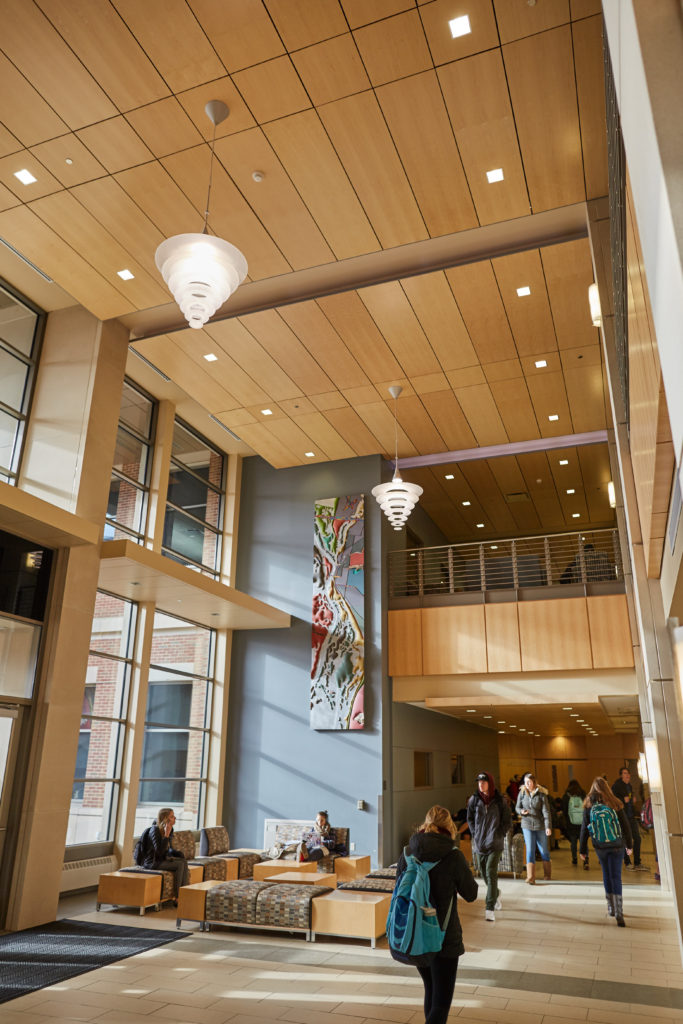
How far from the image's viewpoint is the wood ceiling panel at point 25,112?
587 centimetres

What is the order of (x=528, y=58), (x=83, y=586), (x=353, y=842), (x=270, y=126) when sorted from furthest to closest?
1. (x=353, y=842)
2. (x=83, y=586)
3. (x=270, y=126)
4. (x=528, y=58)

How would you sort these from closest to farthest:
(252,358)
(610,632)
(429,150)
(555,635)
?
(429,150), (252,358), (610,632), (555,635)

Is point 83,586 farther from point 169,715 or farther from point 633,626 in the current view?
point 633,626

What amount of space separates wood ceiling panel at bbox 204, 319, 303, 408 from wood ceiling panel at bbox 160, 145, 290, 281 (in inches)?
51.8

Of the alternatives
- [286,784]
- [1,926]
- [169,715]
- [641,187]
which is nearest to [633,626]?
[286,784]

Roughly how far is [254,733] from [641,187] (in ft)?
39.8

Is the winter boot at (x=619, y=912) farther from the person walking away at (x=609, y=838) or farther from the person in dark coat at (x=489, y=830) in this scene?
the person in dark coat at (x=489, y=830)

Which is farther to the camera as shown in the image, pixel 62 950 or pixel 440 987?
pixel 62 950

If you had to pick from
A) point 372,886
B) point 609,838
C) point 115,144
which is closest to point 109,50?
point 115,144

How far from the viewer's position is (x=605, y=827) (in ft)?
24.5

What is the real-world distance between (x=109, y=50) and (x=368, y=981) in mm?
7620

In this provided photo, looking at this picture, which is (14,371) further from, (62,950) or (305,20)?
(62,950)

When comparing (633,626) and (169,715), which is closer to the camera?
(633,626)

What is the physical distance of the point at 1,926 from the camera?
23.7ft
